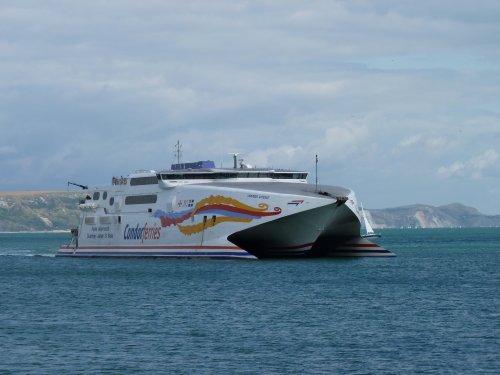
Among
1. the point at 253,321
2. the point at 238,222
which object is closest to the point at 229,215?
the point at 238,222

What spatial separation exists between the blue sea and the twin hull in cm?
368

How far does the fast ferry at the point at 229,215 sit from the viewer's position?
282ft

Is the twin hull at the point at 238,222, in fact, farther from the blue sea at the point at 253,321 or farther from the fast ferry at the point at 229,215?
the blue sea at the point at 253,321

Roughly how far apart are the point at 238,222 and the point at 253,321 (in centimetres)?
A: 3533

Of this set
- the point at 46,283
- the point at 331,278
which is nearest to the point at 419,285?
the point at 331,278

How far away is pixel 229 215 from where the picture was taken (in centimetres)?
8781

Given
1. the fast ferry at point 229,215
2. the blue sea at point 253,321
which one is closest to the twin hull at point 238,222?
the fast ferry at point 229,215

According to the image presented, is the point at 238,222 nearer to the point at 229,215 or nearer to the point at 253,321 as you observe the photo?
the point at 229,215

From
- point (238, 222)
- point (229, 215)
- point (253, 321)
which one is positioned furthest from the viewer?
point (229, 215)

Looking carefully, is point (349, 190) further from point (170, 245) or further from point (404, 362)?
point (404, 362)

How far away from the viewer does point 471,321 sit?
168ft

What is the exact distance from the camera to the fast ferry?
86.0m

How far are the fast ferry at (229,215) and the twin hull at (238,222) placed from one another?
8cm

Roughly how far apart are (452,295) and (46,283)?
29.8 m
